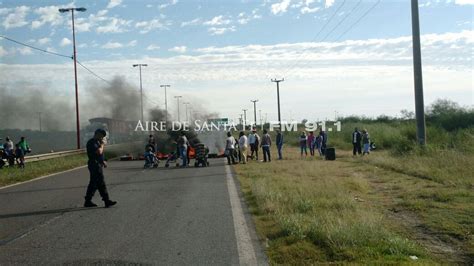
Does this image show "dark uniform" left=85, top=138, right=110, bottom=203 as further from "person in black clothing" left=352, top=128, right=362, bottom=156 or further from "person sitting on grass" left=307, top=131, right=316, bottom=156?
"person sitting on grass" left=307, top=131, right=316, bottom=156

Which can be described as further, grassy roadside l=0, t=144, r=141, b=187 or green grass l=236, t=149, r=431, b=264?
grassy roadside l=0, t=144, r=141, b=187

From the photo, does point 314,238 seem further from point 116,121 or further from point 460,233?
point 116,121

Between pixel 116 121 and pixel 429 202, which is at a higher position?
pixel 116 121

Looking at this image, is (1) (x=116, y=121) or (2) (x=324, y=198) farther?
(1) (x=116, y=121)

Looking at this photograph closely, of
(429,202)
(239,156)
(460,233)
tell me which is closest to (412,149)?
(239,156)

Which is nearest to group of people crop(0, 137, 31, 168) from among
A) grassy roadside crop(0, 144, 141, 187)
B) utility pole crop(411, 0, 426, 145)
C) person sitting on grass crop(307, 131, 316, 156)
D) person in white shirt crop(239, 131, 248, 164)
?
grassy roadside crop(0, 144, 141, 187)

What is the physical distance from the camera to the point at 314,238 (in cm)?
761

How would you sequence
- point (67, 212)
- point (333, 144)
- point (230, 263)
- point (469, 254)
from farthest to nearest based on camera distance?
point (333, 144) < point (67, 212) < point (469, 254) < point (230, 263)

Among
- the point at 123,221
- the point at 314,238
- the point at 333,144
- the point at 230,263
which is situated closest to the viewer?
the point at 230,263

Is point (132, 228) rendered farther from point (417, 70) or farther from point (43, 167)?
point (417, 70)

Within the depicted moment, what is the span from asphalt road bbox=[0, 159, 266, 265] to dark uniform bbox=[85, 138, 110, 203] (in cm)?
36

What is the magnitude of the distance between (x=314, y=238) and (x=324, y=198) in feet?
13.5

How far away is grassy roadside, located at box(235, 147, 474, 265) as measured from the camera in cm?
687

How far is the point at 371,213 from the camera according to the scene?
31.9 ft
